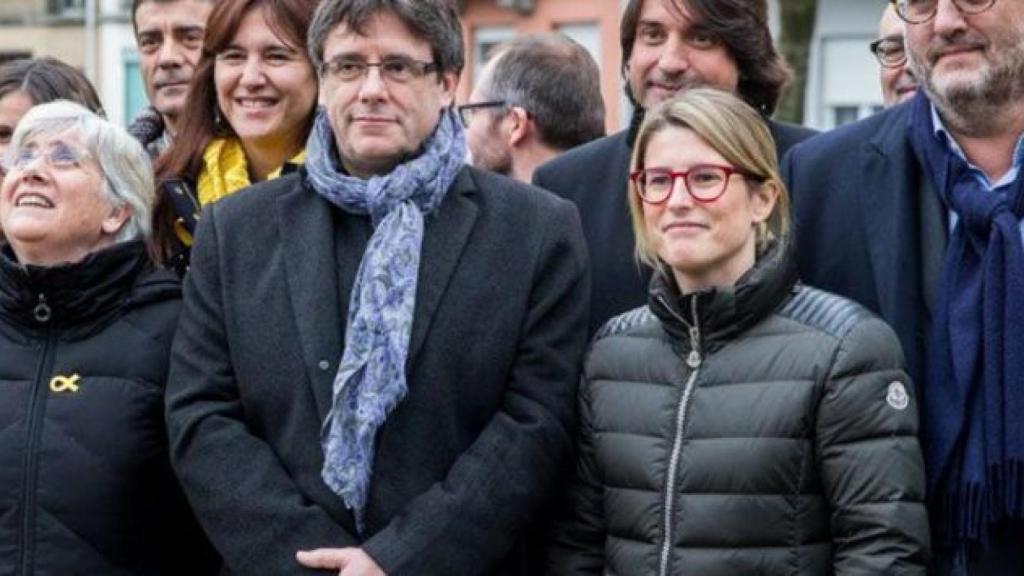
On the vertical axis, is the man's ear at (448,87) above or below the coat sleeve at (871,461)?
above

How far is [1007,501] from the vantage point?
13.7ft

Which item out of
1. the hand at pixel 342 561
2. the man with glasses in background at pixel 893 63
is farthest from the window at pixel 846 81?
the hand at pixel 342 561

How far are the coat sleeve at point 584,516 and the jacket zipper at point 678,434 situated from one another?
27 centimetres

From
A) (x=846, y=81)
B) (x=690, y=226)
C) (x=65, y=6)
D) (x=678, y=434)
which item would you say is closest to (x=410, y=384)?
(x=678, y=434)

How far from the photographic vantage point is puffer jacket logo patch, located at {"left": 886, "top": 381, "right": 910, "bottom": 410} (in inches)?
161

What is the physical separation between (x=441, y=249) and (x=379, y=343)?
0.31 m

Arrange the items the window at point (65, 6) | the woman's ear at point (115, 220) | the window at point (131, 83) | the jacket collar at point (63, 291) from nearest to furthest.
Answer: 1. the jacket collar at point (63, 291)
2. the woman's ear at point (115, 220)
3. the window at point (131, 83)
4. the window at point (65, 6)

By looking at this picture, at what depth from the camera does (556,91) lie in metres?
6.57

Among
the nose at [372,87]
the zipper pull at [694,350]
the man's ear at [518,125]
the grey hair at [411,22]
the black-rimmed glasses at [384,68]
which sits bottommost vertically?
the zipper pull at [694,350]

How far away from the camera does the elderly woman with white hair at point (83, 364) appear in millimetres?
4594

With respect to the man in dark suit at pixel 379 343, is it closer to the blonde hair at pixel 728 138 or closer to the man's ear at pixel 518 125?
the blonde hair at pixel 728 138

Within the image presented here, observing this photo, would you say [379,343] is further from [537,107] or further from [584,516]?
[537,107]

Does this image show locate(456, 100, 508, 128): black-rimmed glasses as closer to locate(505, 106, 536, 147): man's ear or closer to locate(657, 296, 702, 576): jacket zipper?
locate(505, 106, 536, 147): man's ear

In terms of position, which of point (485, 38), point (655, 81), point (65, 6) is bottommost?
point (65, 6)
